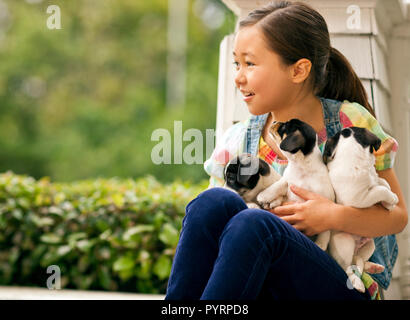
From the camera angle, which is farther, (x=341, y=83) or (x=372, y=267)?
(x=341, y=83)

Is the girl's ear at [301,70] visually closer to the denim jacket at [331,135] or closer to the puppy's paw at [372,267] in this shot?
the denim jacket at [331,135]

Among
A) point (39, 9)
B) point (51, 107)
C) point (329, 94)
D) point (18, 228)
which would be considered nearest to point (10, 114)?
point (51, 107)

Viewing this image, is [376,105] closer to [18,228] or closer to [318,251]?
[318,251]

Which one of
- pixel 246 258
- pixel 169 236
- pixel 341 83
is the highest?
pixel 341 83

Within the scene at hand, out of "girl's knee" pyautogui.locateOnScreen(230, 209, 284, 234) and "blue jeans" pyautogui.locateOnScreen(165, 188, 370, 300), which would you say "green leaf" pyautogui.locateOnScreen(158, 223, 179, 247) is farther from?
"girl's knee" pyautogui.locateOnScreen(230, 209, 284, 234)

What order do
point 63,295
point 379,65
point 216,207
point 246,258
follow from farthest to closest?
point 63,295 < point 379,65 < point 216,207 < point 246,258

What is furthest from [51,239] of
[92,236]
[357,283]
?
[357,283]

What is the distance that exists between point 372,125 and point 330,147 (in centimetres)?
22

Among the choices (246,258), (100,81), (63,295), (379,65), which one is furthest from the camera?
(100,81)

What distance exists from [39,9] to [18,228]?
834cm

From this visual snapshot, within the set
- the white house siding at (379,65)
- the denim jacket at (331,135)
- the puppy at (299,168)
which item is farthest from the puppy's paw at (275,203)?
the white house siding at (379,65)

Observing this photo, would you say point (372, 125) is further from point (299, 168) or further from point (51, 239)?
point (51, 239)

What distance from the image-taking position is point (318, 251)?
134 centimetres

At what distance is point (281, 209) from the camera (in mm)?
1456
